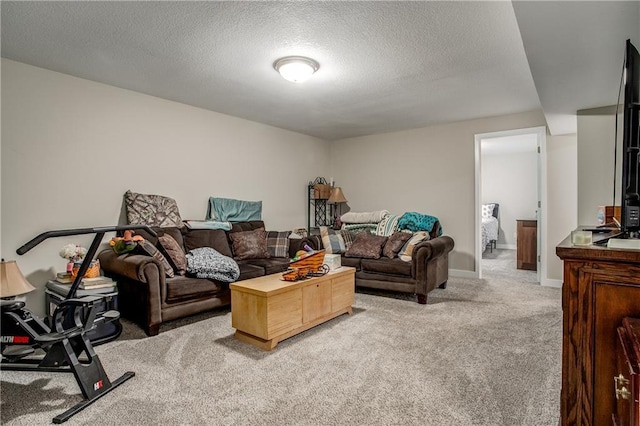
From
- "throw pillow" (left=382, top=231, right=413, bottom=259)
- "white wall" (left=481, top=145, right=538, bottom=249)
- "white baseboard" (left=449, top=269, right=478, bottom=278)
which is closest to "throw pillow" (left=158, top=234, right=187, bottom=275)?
"throw pillow" (left=382, top=231, right=413, bottom=259)

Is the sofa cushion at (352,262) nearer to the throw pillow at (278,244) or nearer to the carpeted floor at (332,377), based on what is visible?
the throw pillow at (278,244)

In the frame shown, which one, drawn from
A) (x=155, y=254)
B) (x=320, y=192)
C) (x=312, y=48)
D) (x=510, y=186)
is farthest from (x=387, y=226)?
(x=510, y=186)

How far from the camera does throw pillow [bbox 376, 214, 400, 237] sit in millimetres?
4727

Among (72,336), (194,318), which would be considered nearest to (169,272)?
(194,318)

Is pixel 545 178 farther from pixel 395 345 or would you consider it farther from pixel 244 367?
pixel 244 367

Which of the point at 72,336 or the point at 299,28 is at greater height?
the point at 299,28

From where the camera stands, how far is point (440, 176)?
17.6 ft

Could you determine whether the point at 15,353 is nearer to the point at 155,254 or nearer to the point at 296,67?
the point at 155,254

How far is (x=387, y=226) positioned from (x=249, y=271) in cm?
206

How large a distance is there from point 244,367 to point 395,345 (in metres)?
1.13

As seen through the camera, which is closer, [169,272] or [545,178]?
[169,272]

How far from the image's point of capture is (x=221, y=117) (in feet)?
→ 15.5

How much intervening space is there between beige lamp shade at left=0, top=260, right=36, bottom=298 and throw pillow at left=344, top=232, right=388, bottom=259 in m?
3.18

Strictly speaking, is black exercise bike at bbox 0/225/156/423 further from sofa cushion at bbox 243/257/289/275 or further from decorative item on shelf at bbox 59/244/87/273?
sofa cushion at bbox 243/257/289/275
